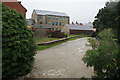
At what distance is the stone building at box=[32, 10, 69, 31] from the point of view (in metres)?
37.5

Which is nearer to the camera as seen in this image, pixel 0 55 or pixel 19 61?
pixel 0 55

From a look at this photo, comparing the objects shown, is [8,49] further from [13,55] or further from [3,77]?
[3,77]

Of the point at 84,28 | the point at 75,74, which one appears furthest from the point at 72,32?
the point at 75,74

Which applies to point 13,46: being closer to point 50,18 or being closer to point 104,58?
point 104,58

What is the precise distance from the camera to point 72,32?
32.3m

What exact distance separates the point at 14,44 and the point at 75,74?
3.03 meters

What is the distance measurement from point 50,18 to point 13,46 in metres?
36.1

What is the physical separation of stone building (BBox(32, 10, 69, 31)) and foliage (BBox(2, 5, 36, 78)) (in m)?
34.2

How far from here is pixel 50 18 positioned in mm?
38750

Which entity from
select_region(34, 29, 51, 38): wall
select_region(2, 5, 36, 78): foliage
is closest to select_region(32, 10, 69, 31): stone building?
select_region(34, 29, 51, 38): wall

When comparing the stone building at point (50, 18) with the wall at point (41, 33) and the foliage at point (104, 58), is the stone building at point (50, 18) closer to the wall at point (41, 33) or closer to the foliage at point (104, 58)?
the wall at point (41, 33)

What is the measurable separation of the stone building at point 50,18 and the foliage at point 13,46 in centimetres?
3421

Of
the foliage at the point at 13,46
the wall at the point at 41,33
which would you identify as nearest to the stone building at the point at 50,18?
the wall at the point at 41,33

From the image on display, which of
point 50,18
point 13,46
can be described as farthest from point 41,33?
point 50,18
